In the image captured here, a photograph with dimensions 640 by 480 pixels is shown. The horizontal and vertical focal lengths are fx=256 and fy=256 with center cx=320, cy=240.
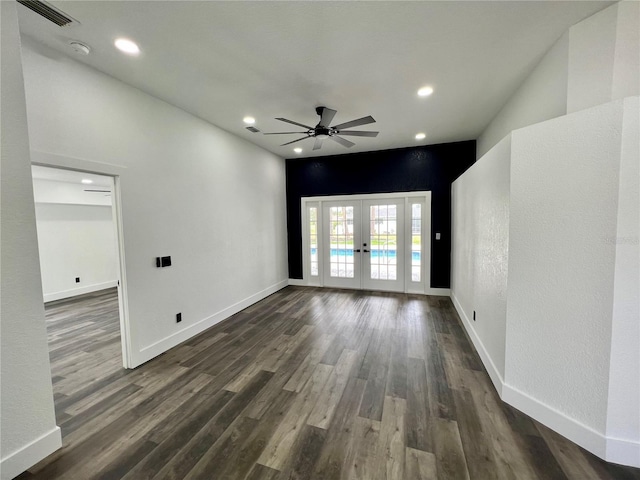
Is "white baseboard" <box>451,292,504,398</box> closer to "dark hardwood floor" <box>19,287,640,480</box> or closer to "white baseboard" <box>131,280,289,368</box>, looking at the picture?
"dark hardwood floor" <box>19,287,640,480</box>

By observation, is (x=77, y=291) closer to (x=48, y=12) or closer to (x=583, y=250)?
(x=48, y=12)

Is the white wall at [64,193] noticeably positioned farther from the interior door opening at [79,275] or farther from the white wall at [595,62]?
the white wall at [595,62]

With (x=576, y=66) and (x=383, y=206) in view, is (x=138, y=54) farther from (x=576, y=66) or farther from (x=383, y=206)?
(x=383, y=206)

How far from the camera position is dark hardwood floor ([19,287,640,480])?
5.31 feet

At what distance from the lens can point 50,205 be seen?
5570mm

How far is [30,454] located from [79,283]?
5.61m

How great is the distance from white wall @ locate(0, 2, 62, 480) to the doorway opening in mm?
404

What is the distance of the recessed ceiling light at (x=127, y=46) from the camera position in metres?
2.08

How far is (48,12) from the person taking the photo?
177 cm

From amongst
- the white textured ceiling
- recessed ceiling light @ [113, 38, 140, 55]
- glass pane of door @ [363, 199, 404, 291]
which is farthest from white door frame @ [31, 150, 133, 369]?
glass pane of door @ [363, 199, 404, 291]

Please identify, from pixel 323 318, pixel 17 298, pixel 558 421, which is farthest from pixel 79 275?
pixel 558 421

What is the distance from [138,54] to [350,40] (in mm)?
1851

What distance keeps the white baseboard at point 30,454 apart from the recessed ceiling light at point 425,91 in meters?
4.45

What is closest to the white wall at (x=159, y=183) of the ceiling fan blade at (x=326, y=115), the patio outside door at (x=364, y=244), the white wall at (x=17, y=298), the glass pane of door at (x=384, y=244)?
the white wall at (x=17, y=298)
